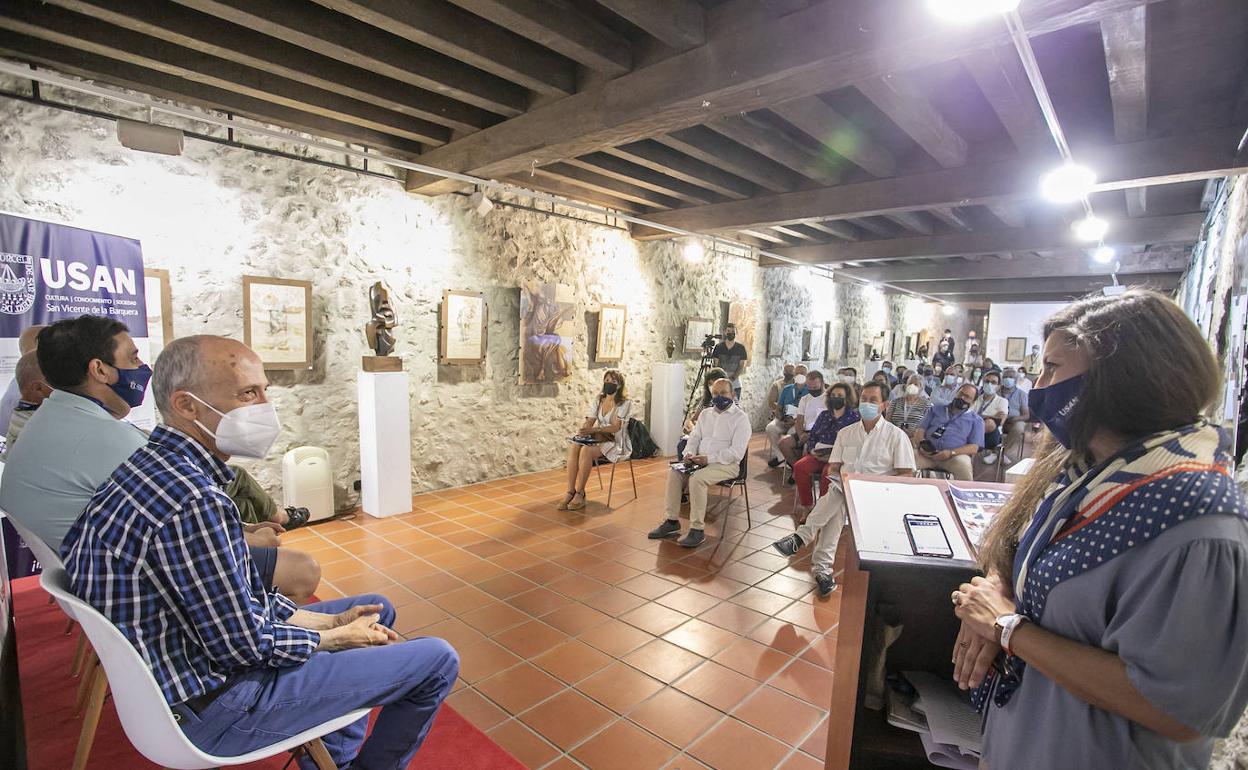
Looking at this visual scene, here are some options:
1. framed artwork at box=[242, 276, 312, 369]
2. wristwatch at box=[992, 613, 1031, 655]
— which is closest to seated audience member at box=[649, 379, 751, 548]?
framed artwork at box=[242, 276, 312, 369]

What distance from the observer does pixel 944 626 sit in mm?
1779

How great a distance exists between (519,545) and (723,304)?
573 cm

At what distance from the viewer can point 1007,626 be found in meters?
1.11

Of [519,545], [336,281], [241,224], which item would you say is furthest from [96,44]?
[519,545]

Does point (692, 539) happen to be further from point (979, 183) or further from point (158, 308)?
point (158, 308)

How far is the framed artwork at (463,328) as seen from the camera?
17.5 feet

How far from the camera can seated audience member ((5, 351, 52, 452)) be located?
2.58 meters

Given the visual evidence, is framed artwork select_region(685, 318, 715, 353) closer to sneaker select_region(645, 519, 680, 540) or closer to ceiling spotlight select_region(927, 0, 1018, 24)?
sneaker select_region(645, 519, 680, 540)

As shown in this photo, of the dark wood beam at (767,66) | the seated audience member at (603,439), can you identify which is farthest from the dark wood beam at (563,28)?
the seated audience member at (603,439)

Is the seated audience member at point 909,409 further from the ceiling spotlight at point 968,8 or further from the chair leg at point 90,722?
the chair leg at point 90,722

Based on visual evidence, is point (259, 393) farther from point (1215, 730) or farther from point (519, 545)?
point (519, 545)

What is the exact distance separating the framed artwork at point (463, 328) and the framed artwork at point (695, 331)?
332 cm

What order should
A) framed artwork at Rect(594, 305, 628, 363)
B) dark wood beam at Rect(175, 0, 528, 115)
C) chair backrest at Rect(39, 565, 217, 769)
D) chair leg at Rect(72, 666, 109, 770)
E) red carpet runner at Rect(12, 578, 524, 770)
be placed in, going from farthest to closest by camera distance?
framed artwork at Rect(594, 305, 628, 363) < dark wood beam at Rect(175, 0, 528, 115) < red carpet runner at Rect(12, 578, 524, 770) < chair leg at Rect(72, 666, 109, 770) < chair backrest at Rect(39, 565, 217, 769)

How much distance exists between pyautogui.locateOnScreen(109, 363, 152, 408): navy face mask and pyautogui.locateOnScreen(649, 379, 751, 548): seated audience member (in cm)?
327
